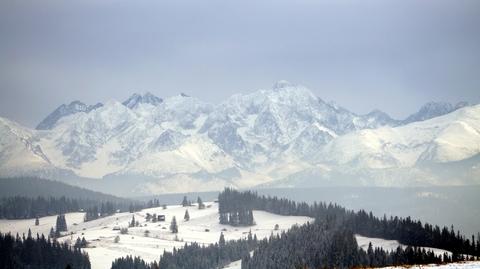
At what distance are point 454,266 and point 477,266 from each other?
392 cm

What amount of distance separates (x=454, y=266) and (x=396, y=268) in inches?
385

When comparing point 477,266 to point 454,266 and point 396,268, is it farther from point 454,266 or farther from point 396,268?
point 396,268

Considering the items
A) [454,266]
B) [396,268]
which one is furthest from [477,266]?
[396,268]

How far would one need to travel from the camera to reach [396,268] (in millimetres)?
124812

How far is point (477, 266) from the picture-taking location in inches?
4670

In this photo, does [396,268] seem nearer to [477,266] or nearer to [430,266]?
[430,266]

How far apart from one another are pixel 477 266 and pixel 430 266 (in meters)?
8.51

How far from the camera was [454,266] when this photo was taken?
12100 cm

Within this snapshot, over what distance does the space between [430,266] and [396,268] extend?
5.81 meters

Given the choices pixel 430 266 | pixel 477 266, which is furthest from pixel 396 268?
pixel 477 266
